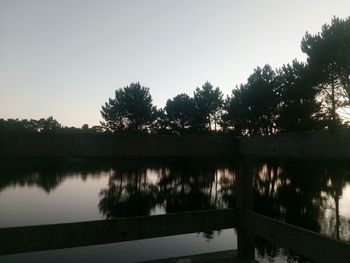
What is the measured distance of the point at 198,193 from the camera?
82.4 feet

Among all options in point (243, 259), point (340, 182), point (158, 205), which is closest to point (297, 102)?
point (340, 182)

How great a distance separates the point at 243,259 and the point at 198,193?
20119mm

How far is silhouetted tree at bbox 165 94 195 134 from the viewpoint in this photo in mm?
55469

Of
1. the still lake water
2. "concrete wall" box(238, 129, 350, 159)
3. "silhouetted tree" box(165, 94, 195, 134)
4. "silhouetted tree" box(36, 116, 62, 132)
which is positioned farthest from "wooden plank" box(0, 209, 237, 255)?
"silhouetted tree" box(36, 116, 62, 132)

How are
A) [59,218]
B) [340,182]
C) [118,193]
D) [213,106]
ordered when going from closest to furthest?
[59,218], [118,193], [340,182], [213,106]

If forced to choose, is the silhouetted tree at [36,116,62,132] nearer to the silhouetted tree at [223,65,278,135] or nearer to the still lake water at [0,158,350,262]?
the silhouetted tree at [223,65,278,135]

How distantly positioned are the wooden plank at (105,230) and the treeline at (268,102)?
24045 mm

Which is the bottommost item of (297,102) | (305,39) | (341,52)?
(297,102)

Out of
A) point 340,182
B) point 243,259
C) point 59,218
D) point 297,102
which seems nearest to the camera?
point 243,259

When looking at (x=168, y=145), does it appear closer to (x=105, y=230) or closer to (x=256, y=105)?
(x=105, y=230)

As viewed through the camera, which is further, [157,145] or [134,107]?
[134,107]

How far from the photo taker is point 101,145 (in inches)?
160

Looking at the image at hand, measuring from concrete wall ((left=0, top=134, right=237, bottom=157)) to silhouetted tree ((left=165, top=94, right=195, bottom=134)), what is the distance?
50.0m

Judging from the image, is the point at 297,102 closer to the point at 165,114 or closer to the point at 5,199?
the point at 5,199
